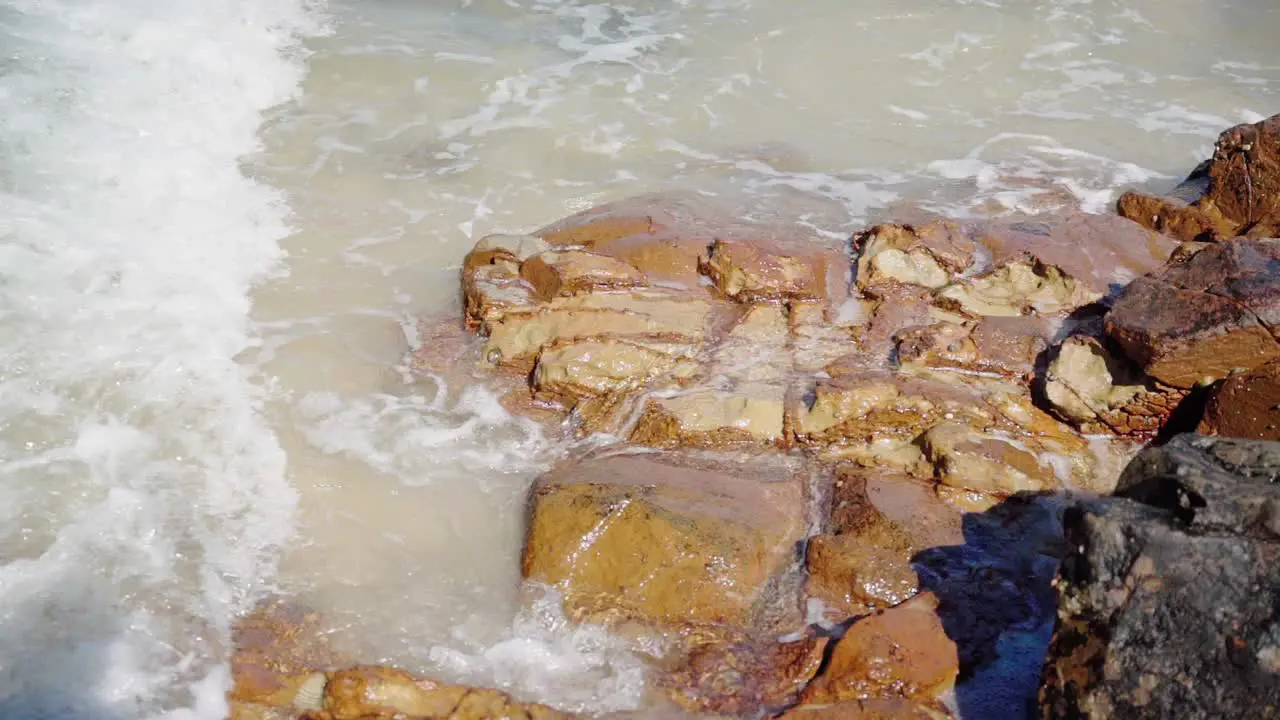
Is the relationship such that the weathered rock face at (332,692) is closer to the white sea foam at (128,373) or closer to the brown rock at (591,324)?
the white sea foam at (128,373)

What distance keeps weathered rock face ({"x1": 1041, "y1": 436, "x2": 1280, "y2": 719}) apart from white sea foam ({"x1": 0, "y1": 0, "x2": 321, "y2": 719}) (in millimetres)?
3299

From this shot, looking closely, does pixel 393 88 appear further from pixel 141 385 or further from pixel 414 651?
pixel 414 651

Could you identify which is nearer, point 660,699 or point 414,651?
point 660,699

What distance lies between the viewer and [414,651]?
14.1ft

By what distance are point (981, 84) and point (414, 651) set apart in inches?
351

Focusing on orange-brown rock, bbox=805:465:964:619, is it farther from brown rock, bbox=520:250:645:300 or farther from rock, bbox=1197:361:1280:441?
brown rock, bbox=520:250:645:300

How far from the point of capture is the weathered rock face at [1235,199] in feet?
23.1

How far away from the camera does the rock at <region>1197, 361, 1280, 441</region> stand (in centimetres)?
463

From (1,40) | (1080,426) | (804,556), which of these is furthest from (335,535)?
(1,40)

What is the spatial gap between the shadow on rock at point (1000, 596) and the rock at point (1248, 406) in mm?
825

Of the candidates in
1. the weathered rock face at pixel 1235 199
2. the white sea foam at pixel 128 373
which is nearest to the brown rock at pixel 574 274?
the white sea foam at pixel 128 373

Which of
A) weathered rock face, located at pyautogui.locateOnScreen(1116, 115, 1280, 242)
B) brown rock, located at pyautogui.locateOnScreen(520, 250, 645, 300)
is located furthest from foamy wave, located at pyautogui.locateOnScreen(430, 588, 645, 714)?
weathered rock face, located at pyautogui.locateOnScreen(1116, 115, 1280, 242)

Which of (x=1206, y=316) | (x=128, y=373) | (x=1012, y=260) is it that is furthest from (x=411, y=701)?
(x=1012, y=260)

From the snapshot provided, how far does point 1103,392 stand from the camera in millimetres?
5320
